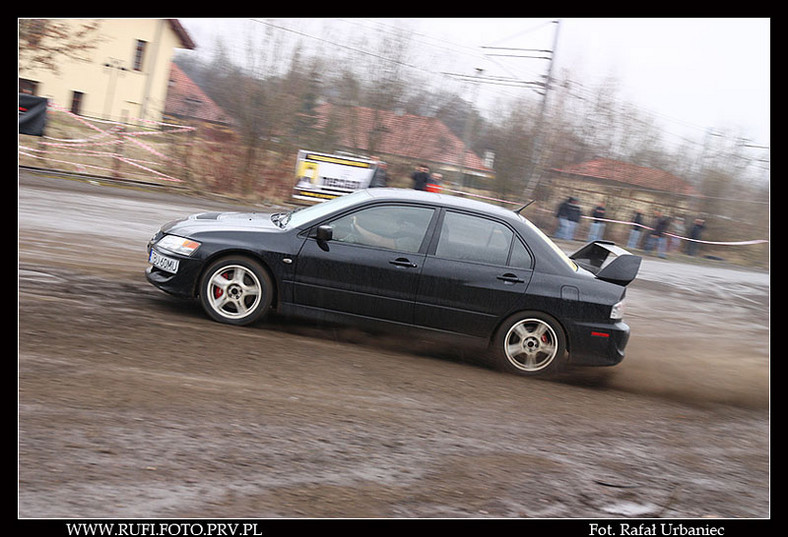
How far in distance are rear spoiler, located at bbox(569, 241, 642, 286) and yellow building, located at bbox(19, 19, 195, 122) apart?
19671 mm

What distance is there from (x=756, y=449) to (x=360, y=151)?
76.7 feet

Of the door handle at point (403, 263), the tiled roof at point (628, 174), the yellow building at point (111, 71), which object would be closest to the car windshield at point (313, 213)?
the door handle at point (403, 263)

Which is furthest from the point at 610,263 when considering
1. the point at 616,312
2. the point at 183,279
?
the point at 183,279

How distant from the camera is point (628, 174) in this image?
99.8ft

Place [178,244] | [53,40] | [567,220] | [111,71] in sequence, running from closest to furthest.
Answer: [178,244]
[53,40]
[567,220]
[111,71]

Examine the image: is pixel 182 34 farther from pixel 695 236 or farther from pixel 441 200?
pixel 441 200

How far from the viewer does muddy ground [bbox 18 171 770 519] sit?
4.14 metres

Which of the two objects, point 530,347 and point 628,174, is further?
point 628,174

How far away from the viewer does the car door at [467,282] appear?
288 inches

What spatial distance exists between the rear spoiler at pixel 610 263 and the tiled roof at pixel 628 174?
22450 mm

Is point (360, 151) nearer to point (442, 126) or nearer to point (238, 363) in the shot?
point (442, 126)

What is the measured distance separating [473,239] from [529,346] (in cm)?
119

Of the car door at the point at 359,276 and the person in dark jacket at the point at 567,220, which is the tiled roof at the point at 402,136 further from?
the car door at the point at 359,276

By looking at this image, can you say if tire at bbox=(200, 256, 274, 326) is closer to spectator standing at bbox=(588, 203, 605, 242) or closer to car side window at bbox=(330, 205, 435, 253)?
car side window at bbox=(330, 205, 435, 253)
